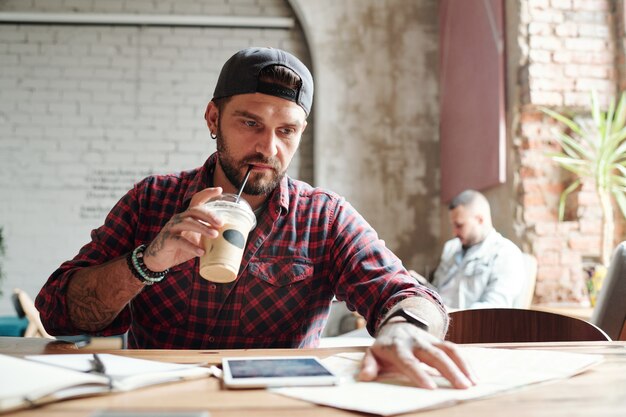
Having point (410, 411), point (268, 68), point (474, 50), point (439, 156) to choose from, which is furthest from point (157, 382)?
point (439, 156)

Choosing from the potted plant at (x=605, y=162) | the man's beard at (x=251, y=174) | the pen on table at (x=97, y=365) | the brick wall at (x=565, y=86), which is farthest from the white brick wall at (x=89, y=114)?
the pen on table at (x=97, y=365)

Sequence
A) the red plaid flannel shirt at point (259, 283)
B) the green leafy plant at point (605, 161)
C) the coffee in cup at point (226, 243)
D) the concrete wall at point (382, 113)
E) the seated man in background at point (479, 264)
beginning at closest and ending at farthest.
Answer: the coffee in cup at point (226, 243) < the red plaid flannel shirt at point (259, 283) < the green leafy plant at point (605, 161) < the seated man in background at point (479, 264) < the concrete wall at point (382, 113)

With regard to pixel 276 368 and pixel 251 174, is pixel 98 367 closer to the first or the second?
pixel 276 368

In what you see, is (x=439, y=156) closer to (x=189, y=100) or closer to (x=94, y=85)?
(x=189, y=100)

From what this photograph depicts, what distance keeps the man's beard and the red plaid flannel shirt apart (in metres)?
0.06

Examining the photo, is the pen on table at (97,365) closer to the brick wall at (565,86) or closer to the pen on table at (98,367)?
the pen on table at (98,367)

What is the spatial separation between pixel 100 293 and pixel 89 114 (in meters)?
4.13

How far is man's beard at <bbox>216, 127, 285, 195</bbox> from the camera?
1.37m

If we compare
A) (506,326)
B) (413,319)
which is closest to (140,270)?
(413,319)

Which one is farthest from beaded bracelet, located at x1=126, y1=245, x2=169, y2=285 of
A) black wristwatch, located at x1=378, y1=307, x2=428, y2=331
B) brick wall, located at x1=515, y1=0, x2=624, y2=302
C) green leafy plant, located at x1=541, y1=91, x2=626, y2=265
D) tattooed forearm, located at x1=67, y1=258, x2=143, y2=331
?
brick wall, located at x1=515, y1=0, x2=624, y2=302

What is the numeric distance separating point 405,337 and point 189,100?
14.5ft

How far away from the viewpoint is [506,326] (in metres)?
1.37

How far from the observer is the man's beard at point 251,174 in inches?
54.1

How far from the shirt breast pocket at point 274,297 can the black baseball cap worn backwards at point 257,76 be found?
42 cm
